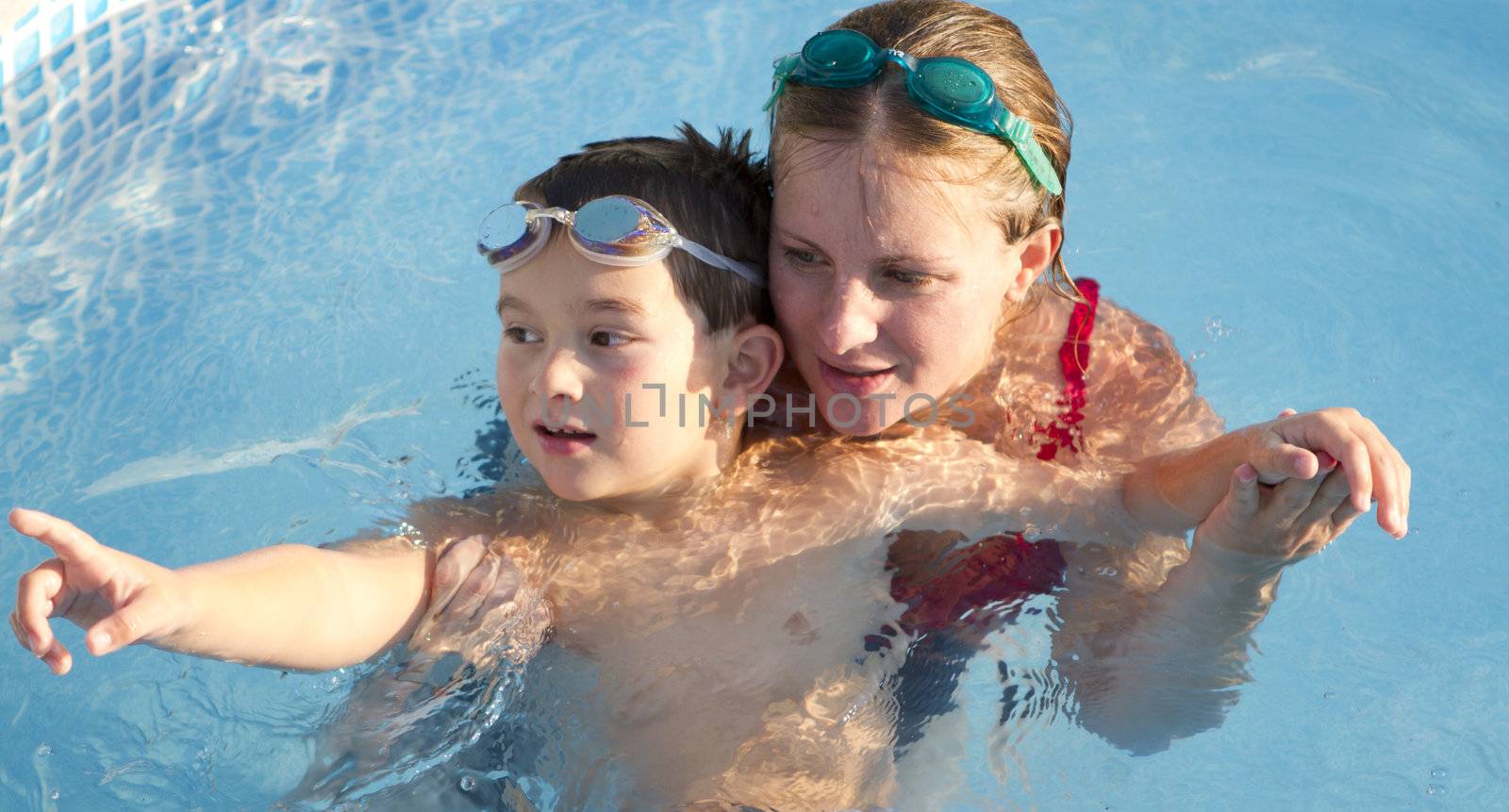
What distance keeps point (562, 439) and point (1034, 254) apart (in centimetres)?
135

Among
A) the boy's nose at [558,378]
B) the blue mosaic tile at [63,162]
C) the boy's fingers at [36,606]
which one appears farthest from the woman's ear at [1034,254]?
the blue mosaic tile at [63,162]

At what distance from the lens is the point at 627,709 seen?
326 centimetres

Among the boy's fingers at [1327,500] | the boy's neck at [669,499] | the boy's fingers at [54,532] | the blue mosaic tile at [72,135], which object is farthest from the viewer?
the blue mosaic tile at [72,135]

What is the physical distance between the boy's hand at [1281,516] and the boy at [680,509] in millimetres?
148

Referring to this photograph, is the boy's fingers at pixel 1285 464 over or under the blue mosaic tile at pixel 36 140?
over

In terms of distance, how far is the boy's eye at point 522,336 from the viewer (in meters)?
3.11

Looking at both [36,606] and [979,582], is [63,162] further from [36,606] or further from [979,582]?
[979,582]

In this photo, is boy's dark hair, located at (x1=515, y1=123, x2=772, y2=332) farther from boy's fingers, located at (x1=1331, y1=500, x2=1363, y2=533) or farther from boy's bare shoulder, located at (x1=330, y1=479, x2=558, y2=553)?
boy's fingers, located at (x1=1331, y1=500, x2=1363, y2=533)

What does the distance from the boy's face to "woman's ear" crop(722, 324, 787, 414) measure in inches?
7.3

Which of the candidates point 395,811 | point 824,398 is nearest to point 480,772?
point 395,811

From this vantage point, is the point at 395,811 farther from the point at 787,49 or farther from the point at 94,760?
the point at 787,49

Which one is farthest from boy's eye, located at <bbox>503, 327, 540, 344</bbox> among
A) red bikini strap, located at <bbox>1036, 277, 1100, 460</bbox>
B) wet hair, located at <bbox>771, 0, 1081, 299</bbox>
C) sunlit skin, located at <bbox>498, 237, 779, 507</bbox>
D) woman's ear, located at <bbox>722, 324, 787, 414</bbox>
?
red bikini strap, located at <bbox>1036, 277, 1100, 460</bbox>

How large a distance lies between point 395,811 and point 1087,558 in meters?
1.88

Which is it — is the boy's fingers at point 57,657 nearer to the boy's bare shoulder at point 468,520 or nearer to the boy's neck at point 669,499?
the boy's bare shoulder at point 468,520
